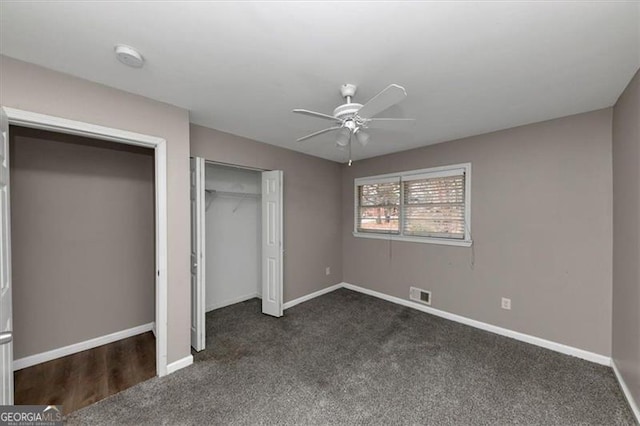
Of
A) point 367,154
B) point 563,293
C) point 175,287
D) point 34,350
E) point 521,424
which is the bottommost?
point 521,424

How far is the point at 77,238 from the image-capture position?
8.61 feet

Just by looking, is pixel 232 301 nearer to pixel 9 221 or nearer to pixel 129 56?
pixel 9 221

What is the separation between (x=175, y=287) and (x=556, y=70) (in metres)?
3.43

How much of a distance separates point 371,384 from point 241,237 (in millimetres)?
2793

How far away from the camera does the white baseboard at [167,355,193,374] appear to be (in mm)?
2271

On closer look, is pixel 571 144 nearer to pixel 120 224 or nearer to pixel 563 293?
pixel 563 293

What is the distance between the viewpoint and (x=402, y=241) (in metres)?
3.93

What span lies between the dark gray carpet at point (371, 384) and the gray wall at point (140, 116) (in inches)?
18.8

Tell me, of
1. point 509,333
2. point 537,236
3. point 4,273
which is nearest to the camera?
point 4,273

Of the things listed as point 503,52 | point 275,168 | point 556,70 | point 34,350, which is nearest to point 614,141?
point 556,70

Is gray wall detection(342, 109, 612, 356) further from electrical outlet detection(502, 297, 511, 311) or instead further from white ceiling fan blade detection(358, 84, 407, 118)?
white ceiling fan blade detection(358, 84, 407, 118)

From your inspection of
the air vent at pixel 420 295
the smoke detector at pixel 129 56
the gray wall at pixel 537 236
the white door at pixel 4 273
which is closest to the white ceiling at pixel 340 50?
the smoke detector at pixel 129 56

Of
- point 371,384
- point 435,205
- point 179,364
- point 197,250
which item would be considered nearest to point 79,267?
point 197,250

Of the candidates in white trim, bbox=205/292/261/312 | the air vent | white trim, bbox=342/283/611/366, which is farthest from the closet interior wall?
the air vent
